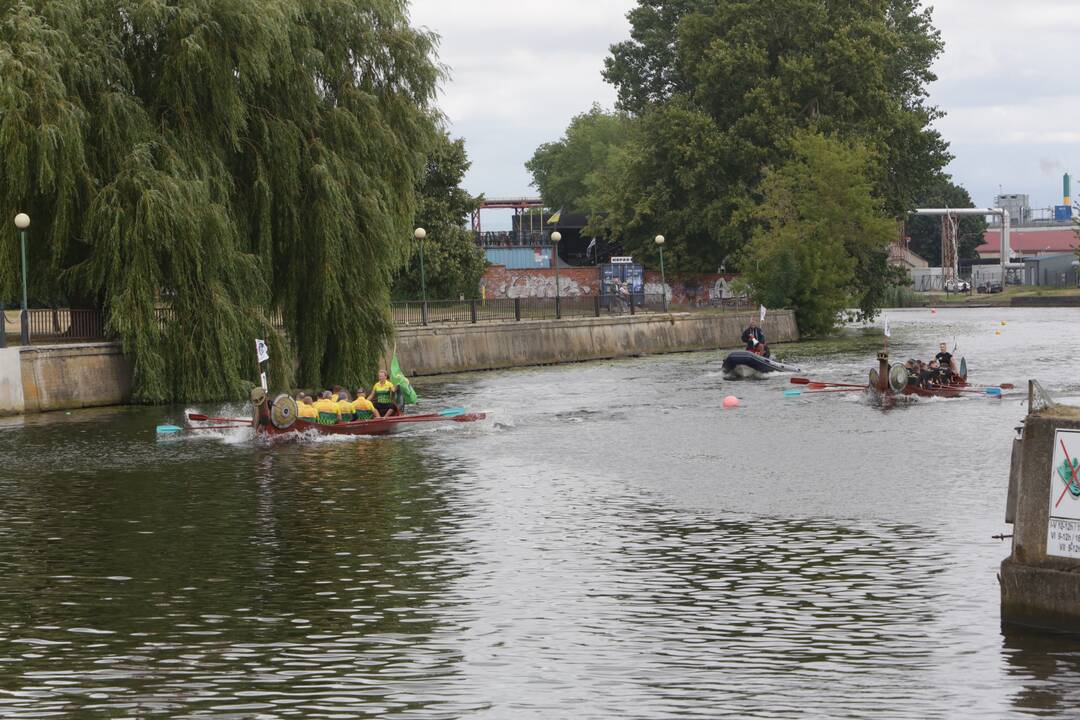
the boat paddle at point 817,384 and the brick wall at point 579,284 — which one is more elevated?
the brick wall at point 579,284

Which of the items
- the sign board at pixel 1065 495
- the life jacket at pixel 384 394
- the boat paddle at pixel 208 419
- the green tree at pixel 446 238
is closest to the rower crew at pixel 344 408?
the life jacket at pixel 384 394

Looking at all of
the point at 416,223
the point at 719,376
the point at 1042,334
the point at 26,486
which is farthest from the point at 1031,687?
the point at 1042,334

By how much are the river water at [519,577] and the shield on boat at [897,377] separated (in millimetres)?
5851

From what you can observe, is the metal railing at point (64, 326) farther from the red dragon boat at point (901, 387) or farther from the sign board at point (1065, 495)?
the sign board at point (1065, 495)

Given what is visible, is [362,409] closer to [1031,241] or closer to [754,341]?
[754,341]

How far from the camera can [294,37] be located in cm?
3788

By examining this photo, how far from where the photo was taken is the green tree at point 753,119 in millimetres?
75750

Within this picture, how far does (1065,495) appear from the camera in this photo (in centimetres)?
1222

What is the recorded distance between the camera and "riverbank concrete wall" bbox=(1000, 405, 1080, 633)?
40.1 feet

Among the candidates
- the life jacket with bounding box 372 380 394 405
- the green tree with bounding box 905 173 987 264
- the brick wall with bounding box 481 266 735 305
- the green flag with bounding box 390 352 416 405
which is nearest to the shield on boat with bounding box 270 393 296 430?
the life jacket with bounding box 372 380 394 405

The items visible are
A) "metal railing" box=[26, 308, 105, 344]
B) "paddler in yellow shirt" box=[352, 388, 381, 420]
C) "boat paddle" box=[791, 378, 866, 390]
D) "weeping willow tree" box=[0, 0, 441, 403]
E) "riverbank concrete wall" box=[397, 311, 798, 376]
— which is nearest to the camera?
"paddler in yellow shirt" box=[352, 388, 381, 420]

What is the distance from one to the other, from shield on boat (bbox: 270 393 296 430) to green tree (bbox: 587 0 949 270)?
48.7m

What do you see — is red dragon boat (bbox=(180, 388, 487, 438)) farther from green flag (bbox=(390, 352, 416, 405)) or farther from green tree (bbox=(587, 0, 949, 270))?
green tree (bbox=(587, 0, 949, 270))

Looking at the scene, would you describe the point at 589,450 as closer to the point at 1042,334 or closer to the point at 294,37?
the point at 294,37
